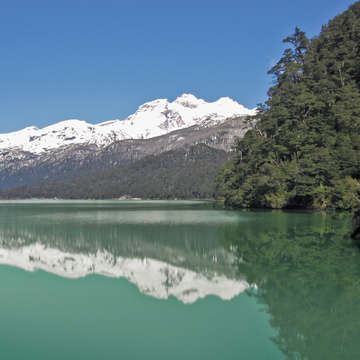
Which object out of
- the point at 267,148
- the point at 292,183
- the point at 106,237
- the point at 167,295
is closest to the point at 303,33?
the point at 267,148

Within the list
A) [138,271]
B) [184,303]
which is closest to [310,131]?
[138,271]

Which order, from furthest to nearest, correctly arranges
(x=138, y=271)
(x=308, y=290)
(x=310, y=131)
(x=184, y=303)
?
(x=310, y=131) < (x=138, y=271) < (x=308, y=290) < (x=184, y=303)

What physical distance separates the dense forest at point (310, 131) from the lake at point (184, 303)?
30.1 meters

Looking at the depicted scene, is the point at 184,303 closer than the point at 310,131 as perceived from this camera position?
Yes

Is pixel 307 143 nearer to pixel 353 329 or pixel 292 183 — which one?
pixel 292 183

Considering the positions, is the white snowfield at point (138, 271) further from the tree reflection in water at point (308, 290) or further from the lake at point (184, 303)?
the tree reflection in water at point (308, 290)

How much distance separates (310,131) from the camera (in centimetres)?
5906

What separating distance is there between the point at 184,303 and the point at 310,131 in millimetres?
52047

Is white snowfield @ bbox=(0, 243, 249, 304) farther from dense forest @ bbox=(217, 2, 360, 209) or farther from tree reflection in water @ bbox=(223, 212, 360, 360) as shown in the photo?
dense forest @ bbox=(217, 2, 360, 209)

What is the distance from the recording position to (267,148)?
66375 mm

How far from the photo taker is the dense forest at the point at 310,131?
53.2 meters

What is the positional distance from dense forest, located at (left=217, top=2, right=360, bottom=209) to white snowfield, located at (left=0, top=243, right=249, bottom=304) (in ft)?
105

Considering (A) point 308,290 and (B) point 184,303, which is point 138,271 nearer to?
(B) point 184,303

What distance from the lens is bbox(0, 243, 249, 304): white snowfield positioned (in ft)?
41.9
